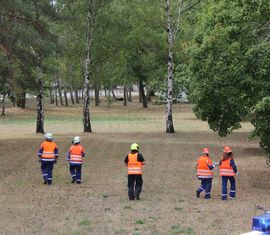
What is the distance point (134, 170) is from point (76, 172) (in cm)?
342

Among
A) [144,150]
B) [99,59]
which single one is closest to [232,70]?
[144,150]

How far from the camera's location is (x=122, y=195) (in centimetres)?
1493

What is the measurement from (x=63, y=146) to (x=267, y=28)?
43.0 ft

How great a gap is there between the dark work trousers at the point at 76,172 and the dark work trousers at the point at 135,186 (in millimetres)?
2724

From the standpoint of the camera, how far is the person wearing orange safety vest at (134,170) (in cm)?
1377

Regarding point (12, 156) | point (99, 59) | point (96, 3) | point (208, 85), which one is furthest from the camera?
point (99, 59)

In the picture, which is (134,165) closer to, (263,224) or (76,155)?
(76,155)

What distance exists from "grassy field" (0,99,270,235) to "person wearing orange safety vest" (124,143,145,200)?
0.96ft

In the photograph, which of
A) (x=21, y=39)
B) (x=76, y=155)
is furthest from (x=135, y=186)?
(x=21, y=39)

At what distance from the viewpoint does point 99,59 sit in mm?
35656

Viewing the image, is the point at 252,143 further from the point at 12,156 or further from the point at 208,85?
the point at 12,156

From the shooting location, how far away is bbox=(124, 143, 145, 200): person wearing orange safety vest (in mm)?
13773

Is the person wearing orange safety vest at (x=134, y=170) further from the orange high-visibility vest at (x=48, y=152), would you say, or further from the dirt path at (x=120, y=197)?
the orange high-visibility vest at (x=48, y=152)

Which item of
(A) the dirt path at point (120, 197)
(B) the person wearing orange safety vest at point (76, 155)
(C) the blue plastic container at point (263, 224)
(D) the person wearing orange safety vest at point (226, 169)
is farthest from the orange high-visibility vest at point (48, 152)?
(C) the blue plastic container at point (263, 224)
